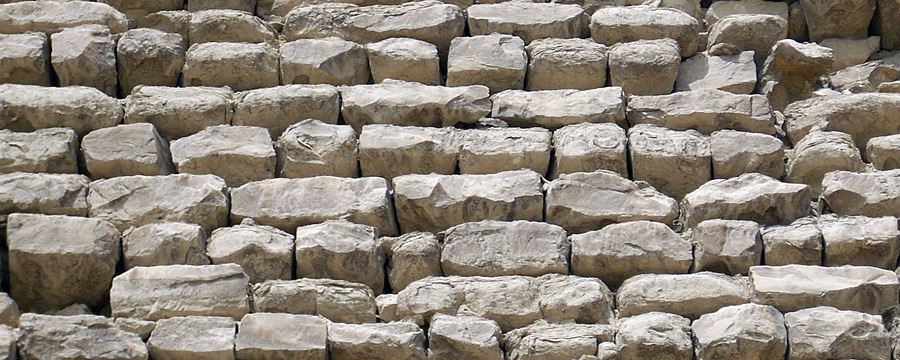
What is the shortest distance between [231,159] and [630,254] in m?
1.62

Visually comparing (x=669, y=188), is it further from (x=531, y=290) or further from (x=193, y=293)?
(x=193, y=293)

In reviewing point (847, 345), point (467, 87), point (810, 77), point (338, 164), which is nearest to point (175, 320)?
point (338, 164)

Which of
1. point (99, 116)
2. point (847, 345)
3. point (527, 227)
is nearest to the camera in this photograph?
point (847, 345)

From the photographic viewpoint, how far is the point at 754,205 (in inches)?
248

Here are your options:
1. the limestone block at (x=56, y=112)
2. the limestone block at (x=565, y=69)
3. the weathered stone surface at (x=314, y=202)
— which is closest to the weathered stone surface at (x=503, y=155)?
the weathered stone surface at (x=314, y=202)

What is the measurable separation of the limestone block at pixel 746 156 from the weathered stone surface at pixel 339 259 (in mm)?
1410

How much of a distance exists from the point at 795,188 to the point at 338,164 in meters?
1.78

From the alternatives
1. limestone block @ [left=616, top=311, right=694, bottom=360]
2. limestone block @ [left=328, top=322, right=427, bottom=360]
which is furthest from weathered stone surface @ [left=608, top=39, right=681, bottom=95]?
limestone block @ [left=328, top=322, right=427, bottom=360]

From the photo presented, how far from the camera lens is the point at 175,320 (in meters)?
5.93

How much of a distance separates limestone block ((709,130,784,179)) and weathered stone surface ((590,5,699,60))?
2.19 feet

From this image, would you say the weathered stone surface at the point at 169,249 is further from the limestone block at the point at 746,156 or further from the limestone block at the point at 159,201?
the limestone block at the point at 746,156

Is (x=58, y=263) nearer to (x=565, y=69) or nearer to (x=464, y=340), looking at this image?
(x=464, y=340)

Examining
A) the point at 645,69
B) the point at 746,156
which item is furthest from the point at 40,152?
the point at 746,156

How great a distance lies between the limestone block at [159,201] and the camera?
20.7 ft
